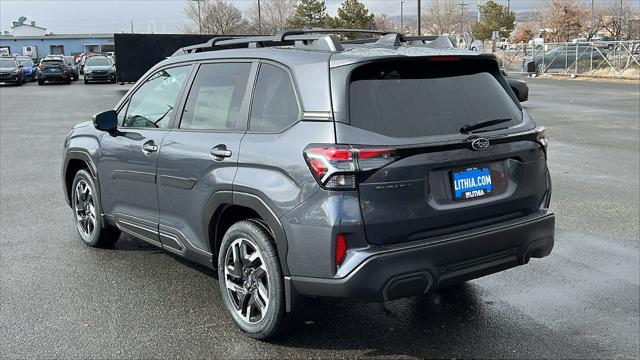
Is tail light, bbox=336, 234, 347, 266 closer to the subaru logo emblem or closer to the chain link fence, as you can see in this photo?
the subaru logo emblem

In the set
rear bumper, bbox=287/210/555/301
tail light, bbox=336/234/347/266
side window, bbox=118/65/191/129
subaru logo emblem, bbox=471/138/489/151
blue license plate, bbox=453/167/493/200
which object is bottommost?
rear bumper, bbox=287/210/555/301

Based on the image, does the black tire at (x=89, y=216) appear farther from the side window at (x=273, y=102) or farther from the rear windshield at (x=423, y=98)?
the rear windshield at (x=423, y=98)

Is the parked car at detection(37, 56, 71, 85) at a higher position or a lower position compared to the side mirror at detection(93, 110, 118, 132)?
higher

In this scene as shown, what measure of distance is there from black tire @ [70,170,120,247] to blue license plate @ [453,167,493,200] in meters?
3.35

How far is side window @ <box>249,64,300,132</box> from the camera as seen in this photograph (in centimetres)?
374

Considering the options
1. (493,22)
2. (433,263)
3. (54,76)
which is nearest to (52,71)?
(54,76)

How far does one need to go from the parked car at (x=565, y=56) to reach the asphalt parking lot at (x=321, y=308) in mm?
31906

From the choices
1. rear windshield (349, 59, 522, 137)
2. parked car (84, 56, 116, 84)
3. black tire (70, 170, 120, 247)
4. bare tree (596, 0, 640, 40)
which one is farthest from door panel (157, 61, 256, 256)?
bare tree (596, 0, 640, 40)

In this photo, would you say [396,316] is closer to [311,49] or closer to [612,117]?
[311,49]

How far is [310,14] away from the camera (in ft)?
218

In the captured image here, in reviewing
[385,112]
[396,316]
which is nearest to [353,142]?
[385,112]

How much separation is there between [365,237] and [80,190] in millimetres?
3664

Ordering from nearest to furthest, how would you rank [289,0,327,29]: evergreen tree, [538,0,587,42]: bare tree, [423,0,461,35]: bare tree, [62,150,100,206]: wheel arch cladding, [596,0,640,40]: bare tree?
[62,150,100,206]: wheel arch cladding < [596,0,640,40]: bare tree < [538,0,587,42]: bare tree < [289,0,327,29]: evergreen tree < [423,0,461,35]: bare tree

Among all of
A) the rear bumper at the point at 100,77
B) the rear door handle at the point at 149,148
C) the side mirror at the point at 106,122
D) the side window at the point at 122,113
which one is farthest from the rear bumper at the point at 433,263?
the rear bumper at the point at 100,77
